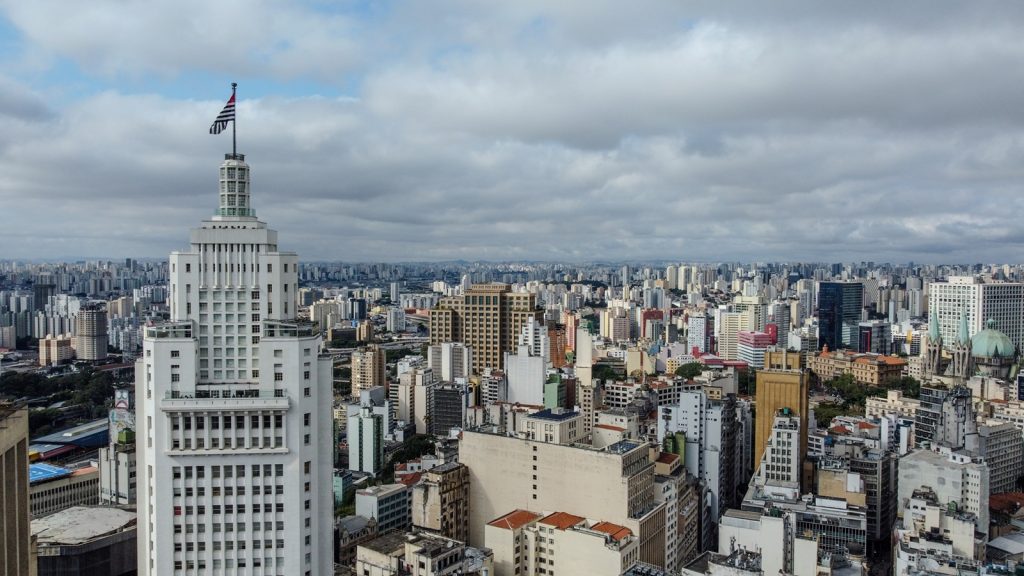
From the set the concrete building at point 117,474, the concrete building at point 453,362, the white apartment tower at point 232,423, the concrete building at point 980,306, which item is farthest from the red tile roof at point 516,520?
the concrete building at point 980,306

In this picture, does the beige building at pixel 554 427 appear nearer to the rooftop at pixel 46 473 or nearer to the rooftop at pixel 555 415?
the rooftop at pixel 555 415

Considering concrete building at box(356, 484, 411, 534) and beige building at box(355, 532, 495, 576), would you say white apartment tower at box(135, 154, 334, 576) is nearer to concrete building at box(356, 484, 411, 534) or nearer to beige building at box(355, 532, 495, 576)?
beige building at box(355, 532, 495, 576)

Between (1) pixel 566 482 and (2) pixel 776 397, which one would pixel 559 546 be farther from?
(2) pixel 776 397

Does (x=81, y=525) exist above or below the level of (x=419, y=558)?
below

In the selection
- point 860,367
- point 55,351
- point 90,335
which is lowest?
point 860,367

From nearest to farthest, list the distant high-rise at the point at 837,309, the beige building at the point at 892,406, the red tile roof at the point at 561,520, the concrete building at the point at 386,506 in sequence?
the red tile roof at the point at 561,520 < the concrete building at the point at 386,506 < the beige building at the point at 892,406 < the distant high-rise at the point at 837,309

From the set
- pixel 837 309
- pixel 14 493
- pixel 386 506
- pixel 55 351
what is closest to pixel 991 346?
pixel 837 309
